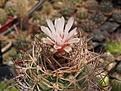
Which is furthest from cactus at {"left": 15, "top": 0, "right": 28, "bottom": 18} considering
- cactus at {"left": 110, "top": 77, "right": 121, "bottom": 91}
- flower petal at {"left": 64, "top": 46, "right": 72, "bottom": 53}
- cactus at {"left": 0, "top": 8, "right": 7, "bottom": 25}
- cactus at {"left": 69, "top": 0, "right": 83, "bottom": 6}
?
flower petal at {"left": 64, "top": 46, "right": 72, "bottom": 53}

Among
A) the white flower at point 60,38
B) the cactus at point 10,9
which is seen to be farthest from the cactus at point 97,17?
the white flower at point 60,38

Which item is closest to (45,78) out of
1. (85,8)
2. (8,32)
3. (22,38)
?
(22,38)

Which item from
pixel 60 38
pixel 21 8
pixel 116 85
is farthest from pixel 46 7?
pixel 60 38

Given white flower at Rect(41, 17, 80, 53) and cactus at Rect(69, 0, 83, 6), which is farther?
cactus at Rect(69, 0, 83, 6)

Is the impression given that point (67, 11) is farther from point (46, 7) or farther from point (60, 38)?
point (60, 38)

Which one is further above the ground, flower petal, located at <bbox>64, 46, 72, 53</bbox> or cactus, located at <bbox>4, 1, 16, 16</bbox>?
flower petal, located at <bbox>64, 46, 72, 53</bbox>

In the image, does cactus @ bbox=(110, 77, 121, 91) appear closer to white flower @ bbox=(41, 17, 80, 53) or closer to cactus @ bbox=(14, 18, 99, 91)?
cactus @ bbox=(14, 18, 99, 91)

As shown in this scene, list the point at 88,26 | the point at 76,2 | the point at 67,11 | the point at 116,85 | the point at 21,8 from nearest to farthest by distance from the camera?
the point at 116,85
the point at 21,8
the point at 88,26
the point at 67,11
the point at 76,2

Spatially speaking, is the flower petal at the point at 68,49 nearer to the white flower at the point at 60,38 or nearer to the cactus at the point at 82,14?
the white flower at the point at 60,38

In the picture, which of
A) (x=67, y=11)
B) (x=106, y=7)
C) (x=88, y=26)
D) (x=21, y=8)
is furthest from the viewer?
(x=106, y=7)
